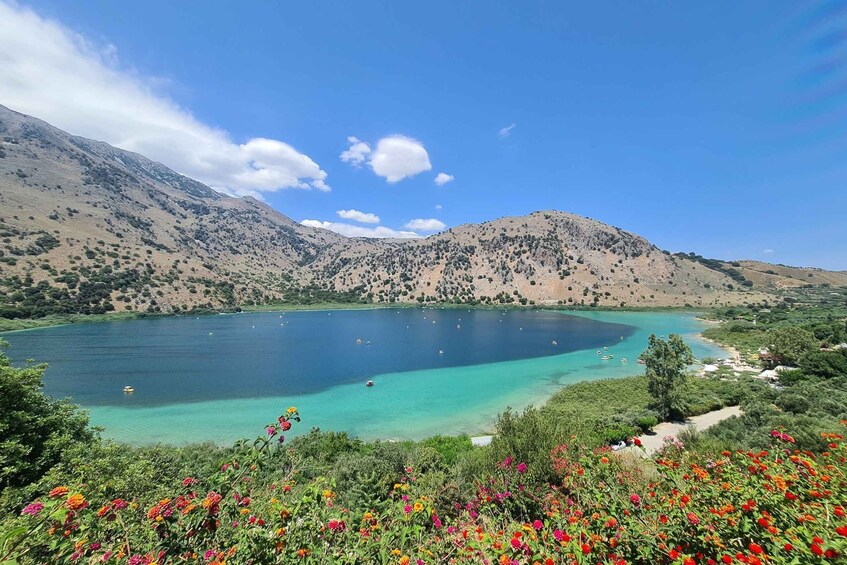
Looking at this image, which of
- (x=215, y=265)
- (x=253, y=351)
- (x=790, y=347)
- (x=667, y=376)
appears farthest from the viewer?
(x=215, y=265)

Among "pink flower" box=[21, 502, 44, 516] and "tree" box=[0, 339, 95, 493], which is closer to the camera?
"pink flower" box=[21, 502, 44, 516]

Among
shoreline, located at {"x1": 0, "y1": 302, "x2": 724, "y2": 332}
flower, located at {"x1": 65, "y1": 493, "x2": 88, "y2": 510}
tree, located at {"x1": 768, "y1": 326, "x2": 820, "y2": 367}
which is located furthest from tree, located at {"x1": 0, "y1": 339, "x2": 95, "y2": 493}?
shoreline, located at {"x1": 0, "y1": 302, "x2": 724, "y2": 332}

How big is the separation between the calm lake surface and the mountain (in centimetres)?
2951

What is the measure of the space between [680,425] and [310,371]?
4433 centimetres

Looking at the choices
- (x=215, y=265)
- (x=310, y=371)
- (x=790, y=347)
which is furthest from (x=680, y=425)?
(x=215, y=265)

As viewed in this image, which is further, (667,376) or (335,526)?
(667,376)

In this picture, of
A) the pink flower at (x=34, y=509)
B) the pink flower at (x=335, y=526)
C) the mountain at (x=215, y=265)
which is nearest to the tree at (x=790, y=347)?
the pink flower at (x=335, y=526)

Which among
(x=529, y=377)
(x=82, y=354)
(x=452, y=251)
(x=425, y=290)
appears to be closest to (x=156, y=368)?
(x=82, y=354)

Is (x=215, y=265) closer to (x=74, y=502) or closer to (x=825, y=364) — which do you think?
(x=74, y=502)

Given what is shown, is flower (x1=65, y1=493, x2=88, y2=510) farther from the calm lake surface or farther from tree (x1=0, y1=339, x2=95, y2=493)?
the calm lake surface

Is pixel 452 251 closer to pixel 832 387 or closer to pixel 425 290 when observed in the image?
pixel 425 290

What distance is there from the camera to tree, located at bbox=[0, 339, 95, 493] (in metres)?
10.5

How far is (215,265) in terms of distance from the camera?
168 meters

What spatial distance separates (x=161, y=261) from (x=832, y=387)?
17223 cm
